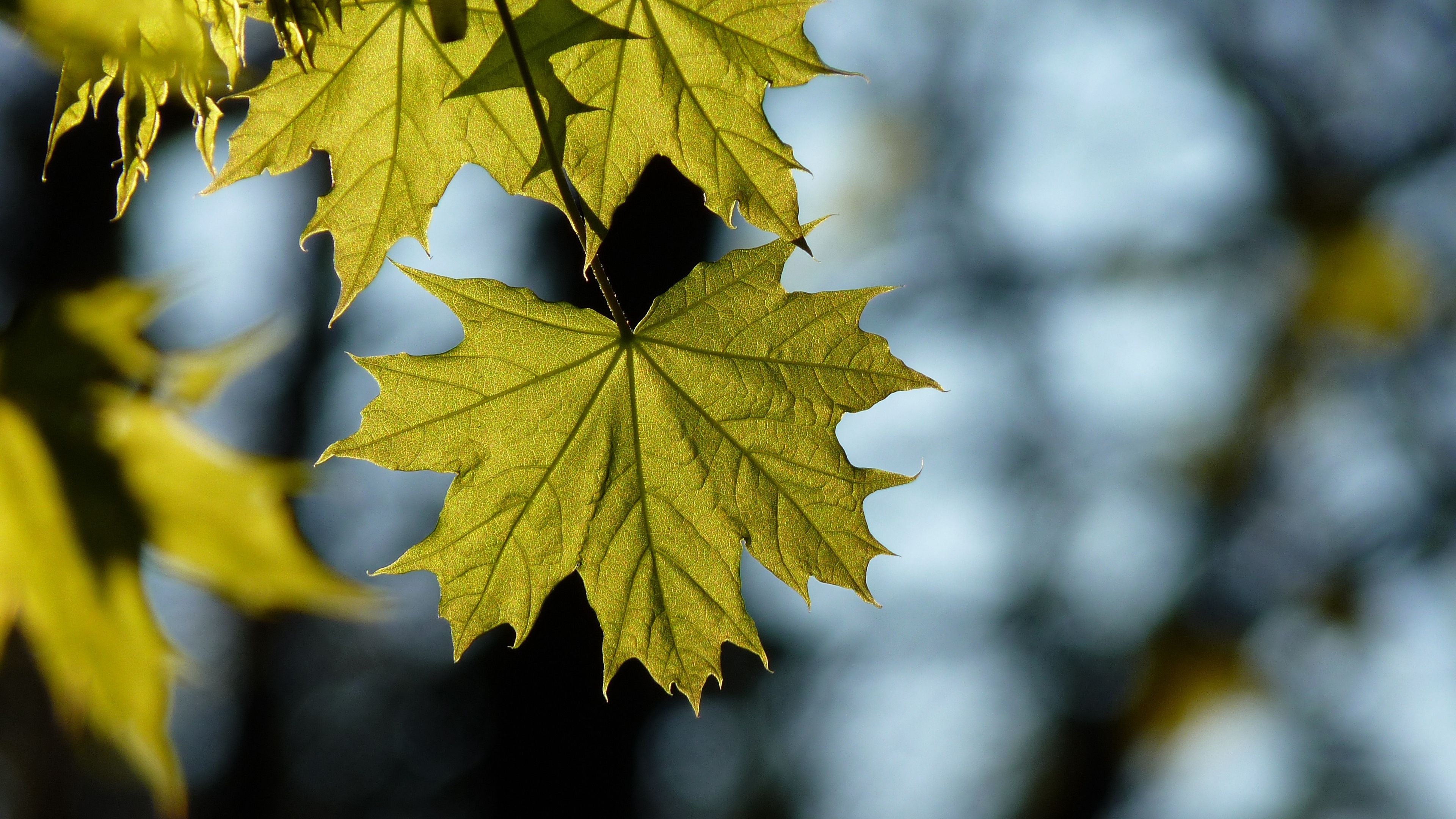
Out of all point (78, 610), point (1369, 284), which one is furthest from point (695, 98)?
point (1369, 284)

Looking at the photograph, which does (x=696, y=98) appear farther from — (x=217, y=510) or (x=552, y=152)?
(x=217, y=510)

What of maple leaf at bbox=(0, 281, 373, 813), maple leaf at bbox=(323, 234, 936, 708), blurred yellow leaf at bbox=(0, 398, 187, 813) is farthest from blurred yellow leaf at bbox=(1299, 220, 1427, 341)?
blurred yellow leaf at bbox=(0, 398, 187, 813)

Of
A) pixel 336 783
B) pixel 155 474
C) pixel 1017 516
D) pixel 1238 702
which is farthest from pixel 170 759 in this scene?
pixel 336 783

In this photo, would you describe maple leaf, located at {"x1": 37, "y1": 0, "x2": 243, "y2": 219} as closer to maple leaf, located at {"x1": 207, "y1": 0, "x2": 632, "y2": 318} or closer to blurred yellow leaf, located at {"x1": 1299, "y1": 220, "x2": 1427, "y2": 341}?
maple leaf, located at {"x1": 207, "y1": 0, "x2": 632, "y2": 318}

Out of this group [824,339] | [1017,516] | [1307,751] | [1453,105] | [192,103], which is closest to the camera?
[192,103]

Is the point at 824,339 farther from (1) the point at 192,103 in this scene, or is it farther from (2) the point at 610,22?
(1) the point at 192,103
